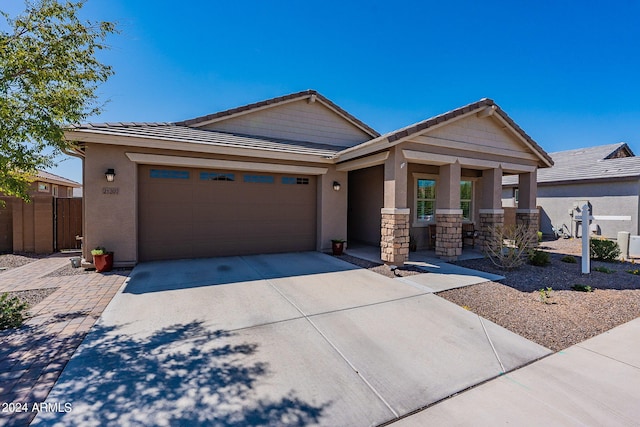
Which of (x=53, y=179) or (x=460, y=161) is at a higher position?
(x=53, y=179)

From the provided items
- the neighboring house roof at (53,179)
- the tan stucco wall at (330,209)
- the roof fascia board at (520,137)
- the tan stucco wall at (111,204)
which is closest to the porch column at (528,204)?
the roof fascia board at (520,137)

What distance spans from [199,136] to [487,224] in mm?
10031

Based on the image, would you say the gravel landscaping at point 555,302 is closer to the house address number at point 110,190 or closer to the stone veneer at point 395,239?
the stone veneer at point 395,239

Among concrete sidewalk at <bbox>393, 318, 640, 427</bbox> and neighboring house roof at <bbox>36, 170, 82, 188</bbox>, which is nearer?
concrete sidewalk at <bbox>393, 318, 640, 427</bbox>

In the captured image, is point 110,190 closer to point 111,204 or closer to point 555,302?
point 111,204

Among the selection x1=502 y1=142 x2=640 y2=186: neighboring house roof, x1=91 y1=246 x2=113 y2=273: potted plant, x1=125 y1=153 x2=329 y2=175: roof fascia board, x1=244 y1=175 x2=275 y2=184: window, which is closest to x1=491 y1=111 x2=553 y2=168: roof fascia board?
x1=125 y1=153 x2=329 y2=175: roof fascia board

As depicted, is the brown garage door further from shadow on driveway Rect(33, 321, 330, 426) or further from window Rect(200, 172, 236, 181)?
shadow on driveway Rect(33, 321, 330, 426)

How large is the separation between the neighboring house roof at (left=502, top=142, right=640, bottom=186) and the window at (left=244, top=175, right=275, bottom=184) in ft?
52.1

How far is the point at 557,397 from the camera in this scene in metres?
2.61

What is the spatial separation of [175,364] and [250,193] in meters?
6.39

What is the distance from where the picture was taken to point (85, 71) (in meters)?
4.58

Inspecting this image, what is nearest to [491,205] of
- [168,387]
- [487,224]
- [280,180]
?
[487,224]

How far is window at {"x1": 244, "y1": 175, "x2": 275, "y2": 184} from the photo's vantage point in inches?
350

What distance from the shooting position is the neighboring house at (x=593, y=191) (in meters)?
12.6
